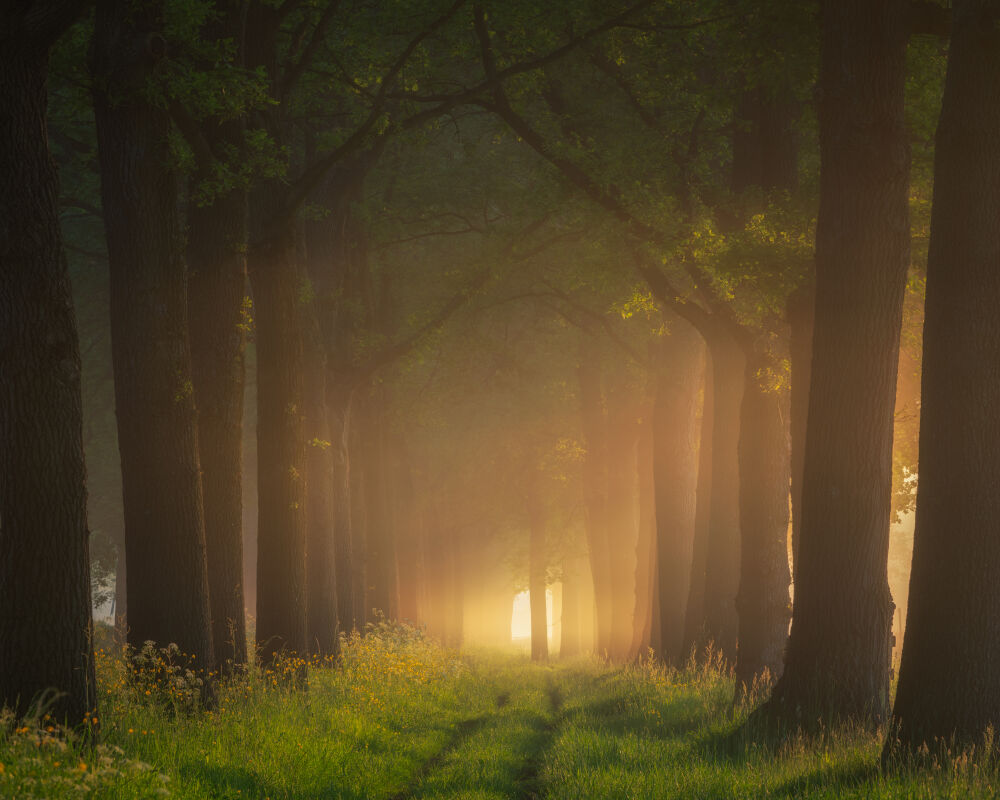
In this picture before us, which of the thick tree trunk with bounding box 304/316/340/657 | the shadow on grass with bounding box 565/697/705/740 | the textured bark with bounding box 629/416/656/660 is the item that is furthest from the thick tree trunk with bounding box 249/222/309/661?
the textured bark with bounding box 629/416/656/660

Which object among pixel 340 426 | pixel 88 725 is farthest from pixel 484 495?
pixel 88 725

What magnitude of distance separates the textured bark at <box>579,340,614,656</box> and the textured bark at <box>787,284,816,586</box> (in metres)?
15.2

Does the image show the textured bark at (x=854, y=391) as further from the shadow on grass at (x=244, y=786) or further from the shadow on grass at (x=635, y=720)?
the shadow on grass at (x=244, y=786)

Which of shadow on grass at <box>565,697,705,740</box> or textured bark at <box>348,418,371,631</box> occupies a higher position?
textured bark at <box>348,418,371,631</box>

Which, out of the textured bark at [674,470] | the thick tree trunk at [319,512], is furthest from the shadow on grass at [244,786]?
the textured bark at [674,470]

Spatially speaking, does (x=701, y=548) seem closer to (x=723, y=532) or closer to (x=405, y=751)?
(x=723, y=532)

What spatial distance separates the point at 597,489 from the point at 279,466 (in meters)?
17.9

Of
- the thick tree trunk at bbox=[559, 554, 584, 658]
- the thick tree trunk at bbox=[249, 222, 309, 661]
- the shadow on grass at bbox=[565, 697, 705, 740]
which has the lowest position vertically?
the thick tree trunk at bbox=[559, 554, 584, 658]

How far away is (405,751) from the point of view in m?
10.6

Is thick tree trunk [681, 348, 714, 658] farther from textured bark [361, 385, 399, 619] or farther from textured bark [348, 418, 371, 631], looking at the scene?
textured bark [361, 385, 399, 619]

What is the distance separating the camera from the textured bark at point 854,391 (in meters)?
9.89

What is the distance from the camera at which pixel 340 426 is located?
2334 cm

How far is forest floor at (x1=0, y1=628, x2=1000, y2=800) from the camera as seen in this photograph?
255 inches

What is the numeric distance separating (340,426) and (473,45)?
9.82 metres
